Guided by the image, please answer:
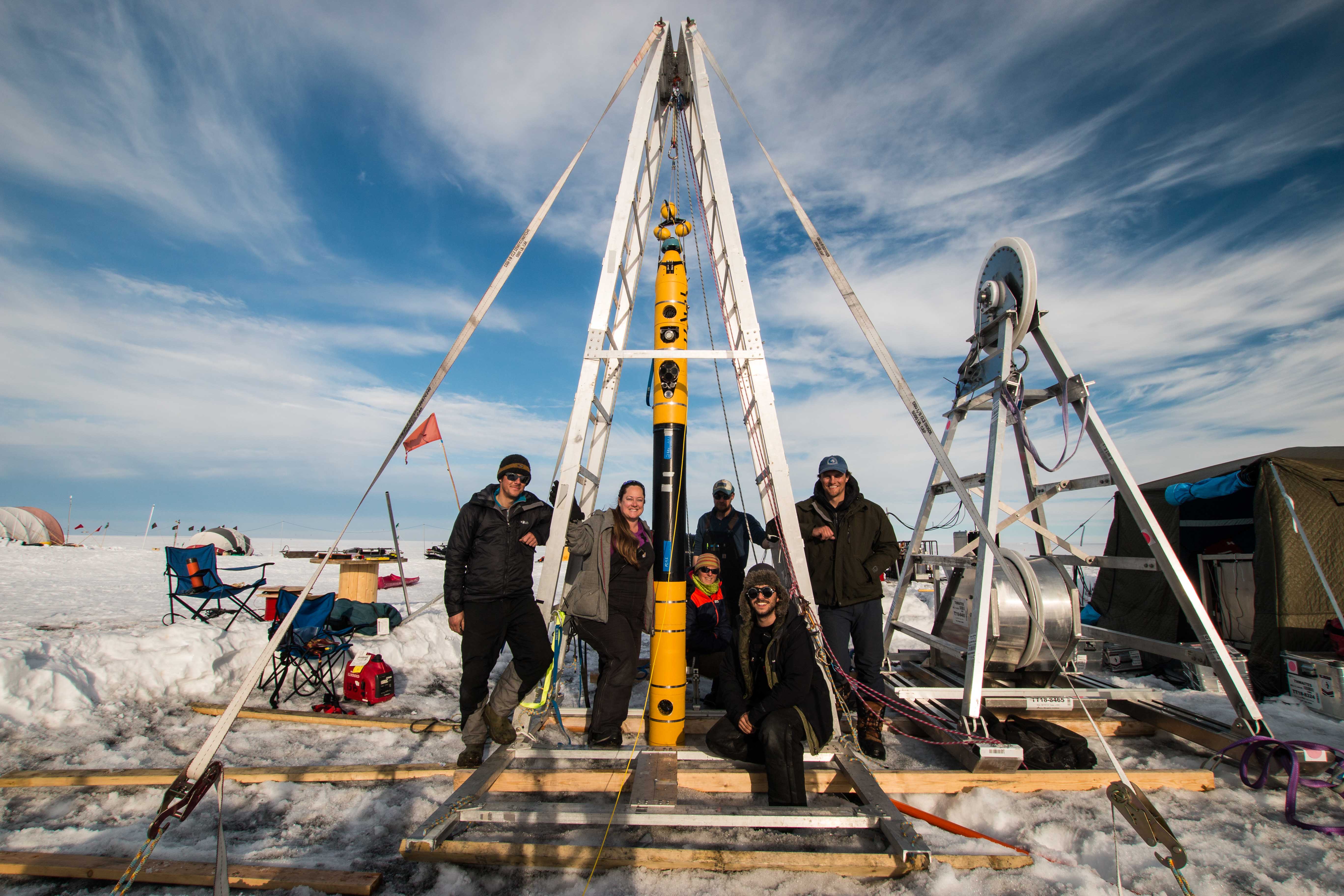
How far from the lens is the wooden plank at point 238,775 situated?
371 cm

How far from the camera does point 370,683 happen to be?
5891mm

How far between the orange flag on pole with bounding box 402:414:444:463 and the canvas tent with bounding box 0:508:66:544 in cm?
3329

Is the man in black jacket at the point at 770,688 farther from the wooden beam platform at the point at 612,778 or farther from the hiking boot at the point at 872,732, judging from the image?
the hiking boot at the point at 872,732

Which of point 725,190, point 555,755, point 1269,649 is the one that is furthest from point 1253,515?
point 555,755

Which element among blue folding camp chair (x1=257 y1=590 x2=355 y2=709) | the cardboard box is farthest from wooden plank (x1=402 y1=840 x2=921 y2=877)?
the cardboard box

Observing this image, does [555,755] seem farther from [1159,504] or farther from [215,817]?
[1159,504]

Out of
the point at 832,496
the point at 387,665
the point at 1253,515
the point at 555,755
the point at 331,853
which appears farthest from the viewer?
the point at 1253,515

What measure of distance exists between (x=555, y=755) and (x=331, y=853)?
53.5 inches

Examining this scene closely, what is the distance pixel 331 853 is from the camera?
3107 mm

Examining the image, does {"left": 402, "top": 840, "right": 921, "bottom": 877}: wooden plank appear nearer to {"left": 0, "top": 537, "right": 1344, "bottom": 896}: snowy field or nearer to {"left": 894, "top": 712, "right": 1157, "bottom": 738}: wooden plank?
{"left": 0, "top": 537, "right": 1344, "bottom": 896}: snowy field

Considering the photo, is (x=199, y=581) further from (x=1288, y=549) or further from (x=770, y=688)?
(x=1288, y=549)

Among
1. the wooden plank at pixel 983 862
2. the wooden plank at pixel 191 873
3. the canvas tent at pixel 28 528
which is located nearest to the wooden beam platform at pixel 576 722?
the wooden plank at pixel 191 873

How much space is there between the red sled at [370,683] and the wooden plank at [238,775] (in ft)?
5.95

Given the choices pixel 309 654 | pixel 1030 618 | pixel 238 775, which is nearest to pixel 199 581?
pixel 309 654
